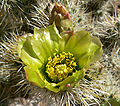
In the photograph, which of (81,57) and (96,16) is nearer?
(81,57)

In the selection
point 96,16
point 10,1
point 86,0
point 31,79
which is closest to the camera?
point 31,79

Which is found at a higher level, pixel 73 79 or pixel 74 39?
pixel 74 39

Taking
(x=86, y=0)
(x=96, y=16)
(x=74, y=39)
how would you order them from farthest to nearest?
(x=96, y=16) < (x=86, y=0) < (x=74, y=39)

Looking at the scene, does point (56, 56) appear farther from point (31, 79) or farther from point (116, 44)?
point (116, 44)

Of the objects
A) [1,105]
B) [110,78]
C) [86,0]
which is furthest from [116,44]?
[1,105]

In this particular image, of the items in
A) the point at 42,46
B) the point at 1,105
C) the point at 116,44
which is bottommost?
the point at 116,44
